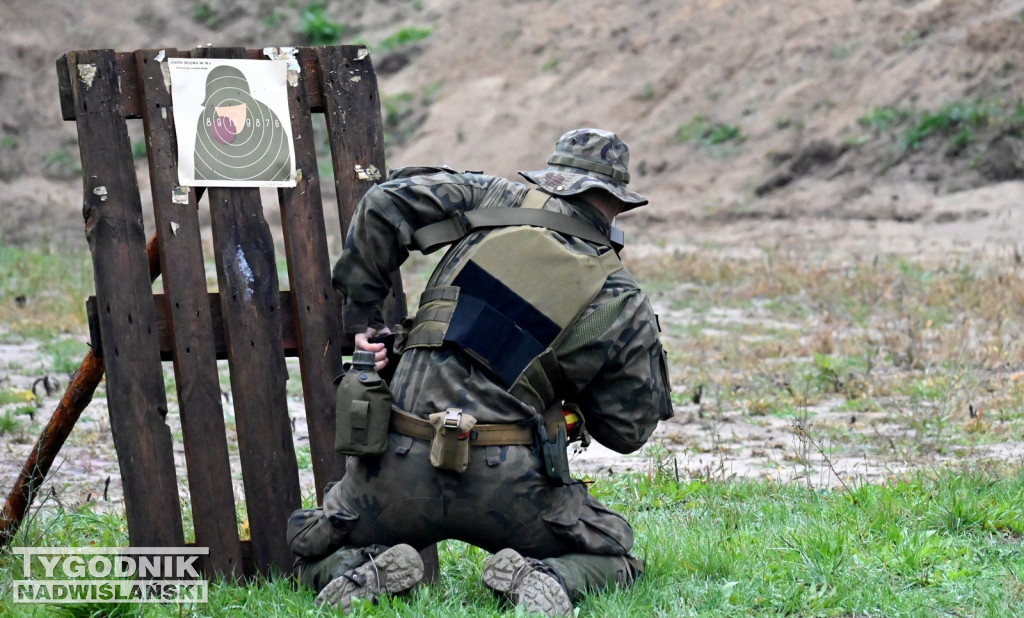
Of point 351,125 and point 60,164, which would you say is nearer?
point 351,125

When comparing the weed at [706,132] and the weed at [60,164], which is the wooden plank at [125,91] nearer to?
the weed at [706,132]

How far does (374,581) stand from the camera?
12.4 ft

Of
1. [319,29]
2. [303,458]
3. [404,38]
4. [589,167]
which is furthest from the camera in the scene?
[319,29]

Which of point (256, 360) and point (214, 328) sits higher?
point (214, 328)

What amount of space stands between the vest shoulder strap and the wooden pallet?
491 millimetres

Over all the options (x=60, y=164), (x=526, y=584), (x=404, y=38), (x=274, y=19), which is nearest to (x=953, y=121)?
(x=404, y=38)

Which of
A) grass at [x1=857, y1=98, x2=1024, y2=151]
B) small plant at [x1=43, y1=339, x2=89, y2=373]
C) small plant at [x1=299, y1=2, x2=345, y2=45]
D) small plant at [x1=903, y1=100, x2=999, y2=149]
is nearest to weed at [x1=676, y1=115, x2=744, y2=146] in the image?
grass at [x1=857, y1=98, x2=1024, y2=151]

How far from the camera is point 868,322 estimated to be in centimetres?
1123

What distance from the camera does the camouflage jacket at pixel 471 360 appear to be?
12.9ft

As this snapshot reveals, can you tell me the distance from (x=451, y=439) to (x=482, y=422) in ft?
0.53

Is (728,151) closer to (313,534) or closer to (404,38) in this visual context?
(404,38)

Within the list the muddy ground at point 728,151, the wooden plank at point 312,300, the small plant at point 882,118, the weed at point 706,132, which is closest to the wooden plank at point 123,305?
the wooden plank at point 312,300

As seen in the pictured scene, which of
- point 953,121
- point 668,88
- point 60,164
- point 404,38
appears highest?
point 404,38

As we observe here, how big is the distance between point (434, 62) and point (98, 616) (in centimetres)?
2719
